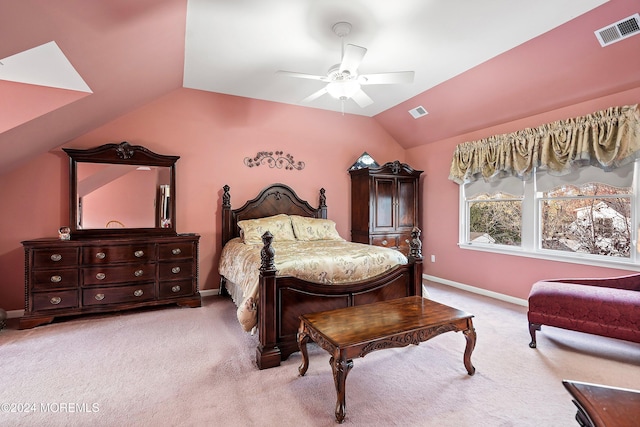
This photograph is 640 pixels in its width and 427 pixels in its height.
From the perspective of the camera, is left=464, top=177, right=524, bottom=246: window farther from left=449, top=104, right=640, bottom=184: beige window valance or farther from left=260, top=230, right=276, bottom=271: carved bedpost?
left=260, top=230, right=276, bottom=271: carved bedpost

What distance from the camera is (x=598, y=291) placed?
8.74 feet

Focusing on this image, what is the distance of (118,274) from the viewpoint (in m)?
3.49

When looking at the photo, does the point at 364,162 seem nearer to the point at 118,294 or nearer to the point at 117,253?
the point at 117,253

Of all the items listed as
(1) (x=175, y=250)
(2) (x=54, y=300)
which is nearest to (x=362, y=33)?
(1) (x=175, y=250)

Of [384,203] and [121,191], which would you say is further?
[384,203]

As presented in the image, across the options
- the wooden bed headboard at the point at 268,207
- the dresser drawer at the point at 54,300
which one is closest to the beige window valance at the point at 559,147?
the wooden bed headboard at the point at 268,207

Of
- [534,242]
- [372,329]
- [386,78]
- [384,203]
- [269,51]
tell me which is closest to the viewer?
[372,329]

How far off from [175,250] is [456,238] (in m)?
4.26

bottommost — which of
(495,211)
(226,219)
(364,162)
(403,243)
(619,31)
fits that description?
(403,243)

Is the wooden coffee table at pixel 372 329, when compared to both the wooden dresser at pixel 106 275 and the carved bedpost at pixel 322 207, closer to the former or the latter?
the wooden dresser at pixel 106 275

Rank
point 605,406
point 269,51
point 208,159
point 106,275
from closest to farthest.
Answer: point 605,406, point 269,51, point 106,275, point 208,159

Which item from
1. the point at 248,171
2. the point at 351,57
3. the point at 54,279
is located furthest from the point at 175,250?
the point at 351,57

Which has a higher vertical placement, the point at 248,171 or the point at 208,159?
the point at 208,159

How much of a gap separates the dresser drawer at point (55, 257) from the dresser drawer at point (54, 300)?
Result: 0.30m
